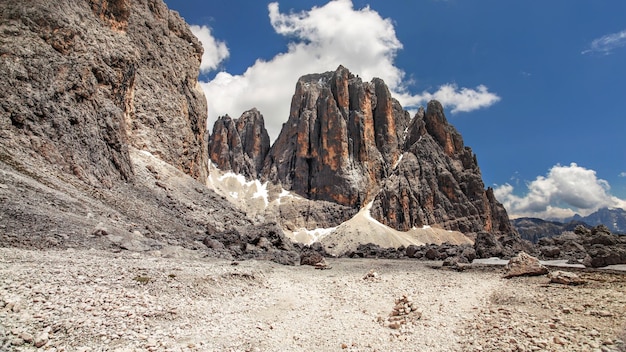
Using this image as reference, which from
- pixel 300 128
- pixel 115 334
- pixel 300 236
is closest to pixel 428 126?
pixel 300 128

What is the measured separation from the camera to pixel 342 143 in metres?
148

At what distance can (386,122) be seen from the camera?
15875cm

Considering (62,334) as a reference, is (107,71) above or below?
above

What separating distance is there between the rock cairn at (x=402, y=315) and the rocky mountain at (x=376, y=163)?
10539cm

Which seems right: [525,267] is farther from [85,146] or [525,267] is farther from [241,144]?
[241,144]

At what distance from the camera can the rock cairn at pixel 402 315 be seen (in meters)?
13.4

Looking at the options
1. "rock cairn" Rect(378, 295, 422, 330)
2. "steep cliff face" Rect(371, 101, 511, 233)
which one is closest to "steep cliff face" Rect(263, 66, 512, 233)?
"steep cliff face" Rect(371, 101, 511, 233)

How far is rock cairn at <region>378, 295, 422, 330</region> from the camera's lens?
43.9 ft

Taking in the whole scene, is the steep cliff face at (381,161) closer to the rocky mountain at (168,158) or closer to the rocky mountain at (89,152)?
the rocky mountain at (168,158)

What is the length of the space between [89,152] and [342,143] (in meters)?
119

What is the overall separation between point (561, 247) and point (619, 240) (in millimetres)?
9174

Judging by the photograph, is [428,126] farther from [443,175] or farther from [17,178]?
[17,178]

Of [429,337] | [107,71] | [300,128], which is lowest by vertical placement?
[429,337]

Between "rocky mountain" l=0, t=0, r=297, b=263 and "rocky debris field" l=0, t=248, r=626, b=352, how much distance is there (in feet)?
17.8
